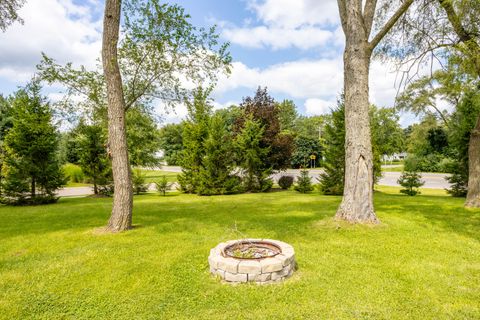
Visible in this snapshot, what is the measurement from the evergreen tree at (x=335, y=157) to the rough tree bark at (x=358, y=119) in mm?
7232

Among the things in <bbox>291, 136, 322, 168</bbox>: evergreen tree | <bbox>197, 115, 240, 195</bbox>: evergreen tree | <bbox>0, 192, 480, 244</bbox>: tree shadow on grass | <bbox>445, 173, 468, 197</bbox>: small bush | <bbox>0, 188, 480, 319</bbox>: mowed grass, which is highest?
<bbox>291, 136, 322, 168</bbox>: evergreen tree

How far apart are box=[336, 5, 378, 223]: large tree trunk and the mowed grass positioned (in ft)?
1.46

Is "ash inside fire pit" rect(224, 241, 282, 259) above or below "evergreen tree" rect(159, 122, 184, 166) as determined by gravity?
below

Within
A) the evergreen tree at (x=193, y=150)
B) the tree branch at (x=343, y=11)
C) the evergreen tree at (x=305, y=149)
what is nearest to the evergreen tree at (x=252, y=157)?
the evergreen tree at (x=193, y=150)

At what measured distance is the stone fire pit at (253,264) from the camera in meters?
3.71

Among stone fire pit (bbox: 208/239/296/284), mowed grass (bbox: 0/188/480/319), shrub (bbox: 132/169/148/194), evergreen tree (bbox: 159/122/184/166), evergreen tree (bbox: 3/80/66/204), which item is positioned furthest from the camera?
evergreen tree (bbox: 159/122/184/166)

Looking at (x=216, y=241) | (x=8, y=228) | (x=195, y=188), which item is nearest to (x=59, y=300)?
(x=216, y=241)

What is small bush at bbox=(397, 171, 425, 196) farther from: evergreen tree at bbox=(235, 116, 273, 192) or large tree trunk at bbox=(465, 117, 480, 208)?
evergreen tree at bbox=(235, 116, 273, 192)

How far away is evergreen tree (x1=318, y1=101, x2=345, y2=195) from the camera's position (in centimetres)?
1357

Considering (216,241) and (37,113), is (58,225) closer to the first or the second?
(216,241)

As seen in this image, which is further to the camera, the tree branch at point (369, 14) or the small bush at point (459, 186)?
the small bush at point (459, 186)

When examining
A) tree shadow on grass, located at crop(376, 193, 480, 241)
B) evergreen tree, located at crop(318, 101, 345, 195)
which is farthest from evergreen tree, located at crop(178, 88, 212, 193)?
tree shadow on grass, located at crop(376, 193, 480, 241)

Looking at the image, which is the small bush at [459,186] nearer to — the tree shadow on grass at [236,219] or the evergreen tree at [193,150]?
the tree shadow on grass at [236,219]

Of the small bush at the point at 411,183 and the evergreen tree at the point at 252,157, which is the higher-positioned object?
the evergreen tree at the point at 252,157
